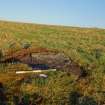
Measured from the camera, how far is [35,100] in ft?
64.3

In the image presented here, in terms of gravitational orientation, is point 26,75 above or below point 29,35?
below

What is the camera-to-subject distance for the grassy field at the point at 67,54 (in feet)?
66.3

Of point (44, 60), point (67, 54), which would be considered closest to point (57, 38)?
point (67, 54)

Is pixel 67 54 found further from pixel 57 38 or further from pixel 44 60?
pixel 57 38

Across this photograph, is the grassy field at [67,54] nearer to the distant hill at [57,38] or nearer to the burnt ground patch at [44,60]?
the distant hill at [57,38]

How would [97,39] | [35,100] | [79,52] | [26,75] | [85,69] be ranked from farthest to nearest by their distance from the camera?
[97,39] < [79,52] < [85,69] < [26,75] < [35,100]

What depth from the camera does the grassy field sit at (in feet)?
66.3

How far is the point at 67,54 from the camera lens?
Result: 78.2ft

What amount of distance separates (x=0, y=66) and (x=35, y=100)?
11.6 ft

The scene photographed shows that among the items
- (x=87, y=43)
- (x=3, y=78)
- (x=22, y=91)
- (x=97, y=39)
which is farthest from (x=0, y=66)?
(x=97, y=39)

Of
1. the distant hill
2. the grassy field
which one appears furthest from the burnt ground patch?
the distant hill

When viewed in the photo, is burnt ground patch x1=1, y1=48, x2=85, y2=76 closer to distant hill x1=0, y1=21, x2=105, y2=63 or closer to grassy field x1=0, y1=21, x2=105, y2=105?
grassy field x1=0, y1=21, x2=105, y2=105

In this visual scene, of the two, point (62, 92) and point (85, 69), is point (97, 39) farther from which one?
point (62, 92)

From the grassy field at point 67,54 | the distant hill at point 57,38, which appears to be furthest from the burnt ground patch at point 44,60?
the distant hill at point 57,38
